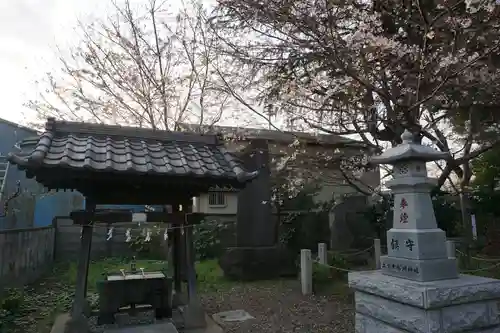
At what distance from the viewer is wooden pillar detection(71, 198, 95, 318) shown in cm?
500

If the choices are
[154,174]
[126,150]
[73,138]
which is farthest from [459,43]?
[73,138]

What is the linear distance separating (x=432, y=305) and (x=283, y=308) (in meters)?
3.92

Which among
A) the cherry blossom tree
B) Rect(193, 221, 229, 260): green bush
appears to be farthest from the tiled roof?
Rect(193, 221, 229, 260): green bush

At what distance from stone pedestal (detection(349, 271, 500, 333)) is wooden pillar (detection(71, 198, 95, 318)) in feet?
12.5

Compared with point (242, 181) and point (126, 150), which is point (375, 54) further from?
point (126, 150)

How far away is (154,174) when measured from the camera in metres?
4.78

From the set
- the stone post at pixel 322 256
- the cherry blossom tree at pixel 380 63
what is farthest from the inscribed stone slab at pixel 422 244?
the stone post at pixel 322 256

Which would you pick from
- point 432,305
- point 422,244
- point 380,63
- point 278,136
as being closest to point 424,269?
point 422,244

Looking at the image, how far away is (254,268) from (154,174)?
568cm

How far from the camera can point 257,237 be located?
10180mm

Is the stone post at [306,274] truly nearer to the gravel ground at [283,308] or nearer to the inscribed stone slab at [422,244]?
the gravel ground at [283,308]

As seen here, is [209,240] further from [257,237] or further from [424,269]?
[424,269]

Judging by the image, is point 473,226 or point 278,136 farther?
point 278,136

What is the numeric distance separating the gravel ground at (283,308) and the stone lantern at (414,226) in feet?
7.42
